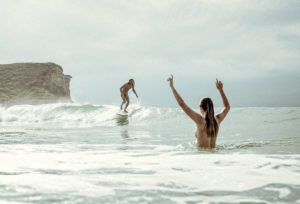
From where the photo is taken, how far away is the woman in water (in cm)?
467

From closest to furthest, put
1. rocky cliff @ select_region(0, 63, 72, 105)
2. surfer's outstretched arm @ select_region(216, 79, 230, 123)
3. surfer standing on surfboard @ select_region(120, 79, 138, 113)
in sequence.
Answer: surfer's outstretched arm @ select_region(216, 79, 230, 123), surfer standing on surfboard @ select_region(120, 79, 138, 113), rocky cliff @ select_region(0, 63, 72, 105)

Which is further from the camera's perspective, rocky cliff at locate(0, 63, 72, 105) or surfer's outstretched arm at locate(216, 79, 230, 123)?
rocky cliff at locate(0, 63, 72, 105)

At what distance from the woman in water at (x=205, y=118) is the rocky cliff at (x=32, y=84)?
37.5m

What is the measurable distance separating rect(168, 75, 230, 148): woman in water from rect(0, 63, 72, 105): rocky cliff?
123 feet

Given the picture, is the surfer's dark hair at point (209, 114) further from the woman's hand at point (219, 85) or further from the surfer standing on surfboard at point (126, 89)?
the surfer standing on surfboard at point (126, 89)

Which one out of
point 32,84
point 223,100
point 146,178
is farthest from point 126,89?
point 32,84

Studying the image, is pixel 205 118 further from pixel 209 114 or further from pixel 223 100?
pixel 223 100

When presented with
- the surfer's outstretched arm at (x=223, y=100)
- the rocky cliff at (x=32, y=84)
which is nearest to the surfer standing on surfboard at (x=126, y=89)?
the surfer's outstretched arm at (x=223, y=100)

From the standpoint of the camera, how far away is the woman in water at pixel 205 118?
4668 mm

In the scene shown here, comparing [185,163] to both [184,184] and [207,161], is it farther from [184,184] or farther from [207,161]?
[184,184]

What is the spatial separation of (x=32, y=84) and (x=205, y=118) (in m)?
40.3

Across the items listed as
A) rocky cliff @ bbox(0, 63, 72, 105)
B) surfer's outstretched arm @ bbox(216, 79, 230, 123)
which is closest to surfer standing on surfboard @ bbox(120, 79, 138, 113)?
surfer's outstretched arm @ bbox(216, 79, 230, 123)

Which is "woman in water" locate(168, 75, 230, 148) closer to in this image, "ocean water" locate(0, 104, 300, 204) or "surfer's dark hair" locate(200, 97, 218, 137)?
"surfer's dark hair" locate(200, 97, 218, 137)

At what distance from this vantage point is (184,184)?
2.73 meters
